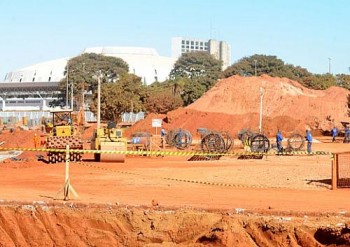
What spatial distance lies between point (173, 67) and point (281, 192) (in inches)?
5931

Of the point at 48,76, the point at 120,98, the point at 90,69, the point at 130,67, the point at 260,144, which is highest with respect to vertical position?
the point at 130,67

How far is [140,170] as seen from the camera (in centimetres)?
3003

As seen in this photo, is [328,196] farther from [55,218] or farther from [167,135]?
[167,135]

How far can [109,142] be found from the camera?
113 ft

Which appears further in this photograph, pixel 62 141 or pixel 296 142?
pixel 296 142

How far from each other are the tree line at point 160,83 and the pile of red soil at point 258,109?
18.8 ft

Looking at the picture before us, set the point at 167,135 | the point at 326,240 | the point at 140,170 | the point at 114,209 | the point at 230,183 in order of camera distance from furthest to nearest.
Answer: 1. the point at 167,135
2. the point at 140,170
3. the point at 230,183
4. the point at 114,209
5. the point at 326,240

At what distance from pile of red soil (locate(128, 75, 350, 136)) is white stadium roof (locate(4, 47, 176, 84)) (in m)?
67.3

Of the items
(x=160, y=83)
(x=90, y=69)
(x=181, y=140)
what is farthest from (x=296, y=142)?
(x=90, y=69)

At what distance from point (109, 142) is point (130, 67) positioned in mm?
134604

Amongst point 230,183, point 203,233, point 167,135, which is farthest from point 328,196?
point 167,135

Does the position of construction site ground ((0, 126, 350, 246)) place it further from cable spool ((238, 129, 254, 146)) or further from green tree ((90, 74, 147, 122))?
green tree ((90, 74, 147, 122))

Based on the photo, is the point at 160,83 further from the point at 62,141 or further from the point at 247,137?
the point at 62,141

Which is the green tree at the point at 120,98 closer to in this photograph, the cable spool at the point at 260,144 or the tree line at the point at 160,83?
the tree line at the point at 160,83
